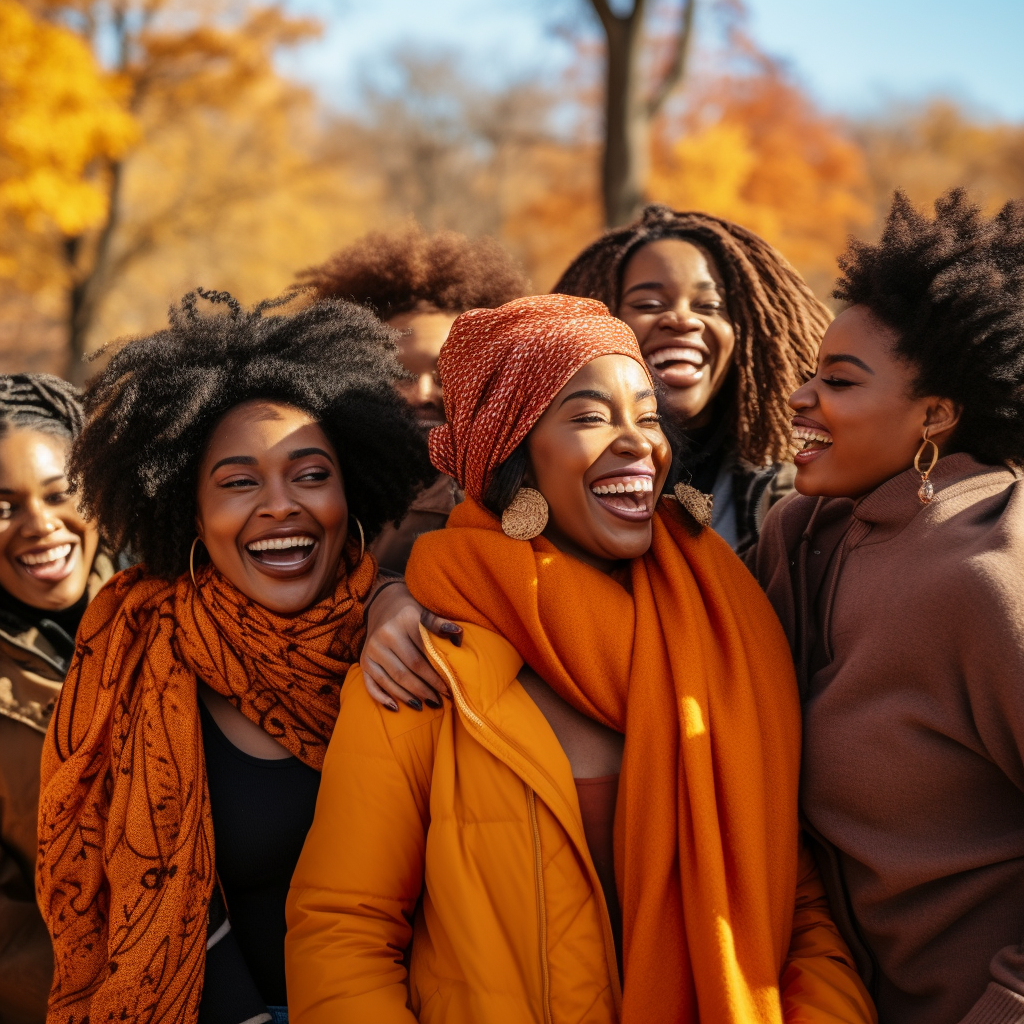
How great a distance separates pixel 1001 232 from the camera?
2.63 m

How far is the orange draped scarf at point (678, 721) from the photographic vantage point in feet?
7.75

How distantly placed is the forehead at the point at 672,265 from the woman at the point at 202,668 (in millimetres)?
1417

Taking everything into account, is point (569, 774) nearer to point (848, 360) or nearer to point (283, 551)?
point (283, 551)

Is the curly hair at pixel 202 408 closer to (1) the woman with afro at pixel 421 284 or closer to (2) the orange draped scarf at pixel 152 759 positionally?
(2) the orange draped scarf at pixel 152 759

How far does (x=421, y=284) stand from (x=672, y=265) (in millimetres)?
1133

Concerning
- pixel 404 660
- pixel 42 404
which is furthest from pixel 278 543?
pixel 42 404

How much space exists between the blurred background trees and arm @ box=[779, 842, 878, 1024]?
9879 mm

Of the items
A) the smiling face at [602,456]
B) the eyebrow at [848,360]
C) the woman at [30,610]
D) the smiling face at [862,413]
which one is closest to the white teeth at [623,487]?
the smiling face at [602,456]

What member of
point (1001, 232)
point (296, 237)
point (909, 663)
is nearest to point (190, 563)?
point (909, 663)

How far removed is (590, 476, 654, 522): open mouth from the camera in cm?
270

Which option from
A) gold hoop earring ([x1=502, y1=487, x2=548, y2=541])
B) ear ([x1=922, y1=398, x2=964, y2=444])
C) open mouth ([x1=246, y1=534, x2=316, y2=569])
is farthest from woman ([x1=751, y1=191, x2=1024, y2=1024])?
open mouth ([x1=246, y1=534, x2=316, y2=569])

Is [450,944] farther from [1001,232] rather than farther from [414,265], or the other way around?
[414,265]

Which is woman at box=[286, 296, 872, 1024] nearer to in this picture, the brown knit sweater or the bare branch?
the brown knit sweater

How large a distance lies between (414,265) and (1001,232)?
252 cm
